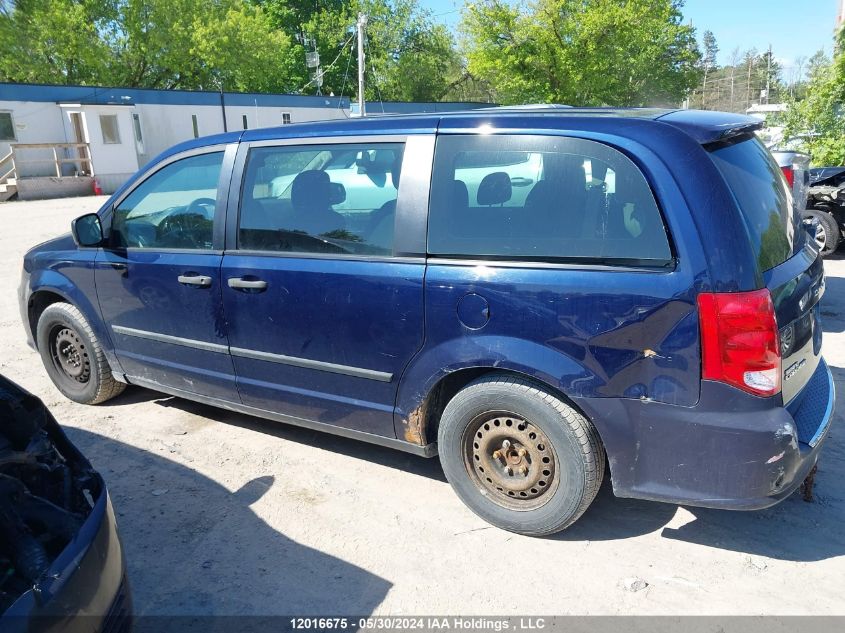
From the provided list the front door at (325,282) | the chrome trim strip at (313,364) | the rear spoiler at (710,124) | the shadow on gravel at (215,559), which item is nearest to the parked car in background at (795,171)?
the rear spoiler at (710,124)

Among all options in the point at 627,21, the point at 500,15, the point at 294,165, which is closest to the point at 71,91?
the point at 500,15

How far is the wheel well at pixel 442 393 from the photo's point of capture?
3.00 meters

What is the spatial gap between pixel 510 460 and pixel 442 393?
452 mm

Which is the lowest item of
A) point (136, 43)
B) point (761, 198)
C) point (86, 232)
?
point (86, 232)

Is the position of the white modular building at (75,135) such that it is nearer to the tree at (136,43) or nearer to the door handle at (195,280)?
the tree at (136,43)

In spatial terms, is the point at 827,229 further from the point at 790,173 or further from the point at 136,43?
the point at 136,43

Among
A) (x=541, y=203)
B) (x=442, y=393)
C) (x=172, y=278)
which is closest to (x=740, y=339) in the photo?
(x=541, y=203)

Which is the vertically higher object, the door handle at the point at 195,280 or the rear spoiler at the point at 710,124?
the rear spoiler at the point at 710,124

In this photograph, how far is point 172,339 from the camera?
4.00m

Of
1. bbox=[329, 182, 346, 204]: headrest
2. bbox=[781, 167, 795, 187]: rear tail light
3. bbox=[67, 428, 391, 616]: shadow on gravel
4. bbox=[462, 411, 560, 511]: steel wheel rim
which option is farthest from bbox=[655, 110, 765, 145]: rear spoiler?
bbox=[781, 167, 795, 187]: rear tail light

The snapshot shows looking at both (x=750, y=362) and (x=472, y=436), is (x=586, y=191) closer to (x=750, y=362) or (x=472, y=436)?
(x=750, y=362)

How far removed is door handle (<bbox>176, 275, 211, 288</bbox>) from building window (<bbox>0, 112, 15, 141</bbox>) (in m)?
27.3

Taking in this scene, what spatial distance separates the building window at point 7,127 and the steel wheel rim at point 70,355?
85.0 ft

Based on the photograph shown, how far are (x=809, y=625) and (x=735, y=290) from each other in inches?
50.3
